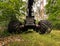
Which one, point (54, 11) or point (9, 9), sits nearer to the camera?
point (9, 9)

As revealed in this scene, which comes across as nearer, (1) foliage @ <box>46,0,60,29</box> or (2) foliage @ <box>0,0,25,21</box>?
(2) foliage @ <box>0,0,25,21</box>

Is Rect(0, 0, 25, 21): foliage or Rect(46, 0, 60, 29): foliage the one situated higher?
Rect(0, 0, 25, 21): foliage

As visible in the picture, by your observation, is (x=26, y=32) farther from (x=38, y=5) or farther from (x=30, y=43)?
(x=38, y=5)

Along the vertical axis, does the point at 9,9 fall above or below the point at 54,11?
above

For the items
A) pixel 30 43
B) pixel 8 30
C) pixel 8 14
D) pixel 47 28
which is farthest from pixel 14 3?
pixel 30 43

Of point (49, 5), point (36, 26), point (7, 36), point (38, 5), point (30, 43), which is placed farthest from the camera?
point (38, 5)

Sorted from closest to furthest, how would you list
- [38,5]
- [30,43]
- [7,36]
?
[30,43] < [7,36] < [38,5]

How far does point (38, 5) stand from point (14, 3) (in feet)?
76.2

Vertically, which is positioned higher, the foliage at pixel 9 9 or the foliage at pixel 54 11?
the foliage at pixel 9 9

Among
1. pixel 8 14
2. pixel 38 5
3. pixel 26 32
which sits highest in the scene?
pixel 8 14

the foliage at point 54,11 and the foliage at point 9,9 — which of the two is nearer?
the foliage at point 9,9

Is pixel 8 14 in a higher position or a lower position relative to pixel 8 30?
higher

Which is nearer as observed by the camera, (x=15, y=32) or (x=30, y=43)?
(x=30, y=43)

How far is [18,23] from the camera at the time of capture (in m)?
11.9
